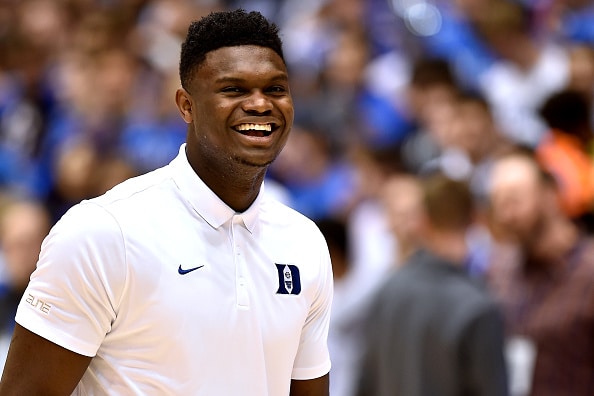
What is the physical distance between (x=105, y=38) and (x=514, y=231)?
17.5ft

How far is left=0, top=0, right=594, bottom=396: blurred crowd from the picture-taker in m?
5.69

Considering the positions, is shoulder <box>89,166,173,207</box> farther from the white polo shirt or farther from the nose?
the nose

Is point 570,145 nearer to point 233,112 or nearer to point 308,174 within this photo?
point 308,174

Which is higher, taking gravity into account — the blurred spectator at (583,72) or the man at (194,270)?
the blurred spectator at (583,72)

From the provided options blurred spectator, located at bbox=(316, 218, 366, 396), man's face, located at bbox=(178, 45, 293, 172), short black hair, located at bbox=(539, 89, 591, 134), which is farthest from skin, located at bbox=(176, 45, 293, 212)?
short black hair, located at bbox=(539, 89, 591, 134)

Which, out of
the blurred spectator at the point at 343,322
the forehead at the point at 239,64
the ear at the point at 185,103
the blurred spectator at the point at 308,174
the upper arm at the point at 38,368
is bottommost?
the blurred spectator at the point at 343,322

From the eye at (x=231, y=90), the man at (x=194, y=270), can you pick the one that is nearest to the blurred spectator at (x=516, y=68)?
the man at (x=194, y=270)

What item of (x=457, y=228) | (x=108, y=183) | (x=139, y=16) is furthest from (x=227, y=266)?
(x=139, y=16)

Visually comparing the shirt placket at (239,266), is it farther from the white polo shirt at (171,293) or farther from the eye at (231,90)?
the eye at (231,90)

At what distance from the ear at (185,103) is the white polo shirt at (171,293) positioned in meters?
0.13

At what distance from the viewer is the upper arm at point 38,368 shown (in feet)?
8.88

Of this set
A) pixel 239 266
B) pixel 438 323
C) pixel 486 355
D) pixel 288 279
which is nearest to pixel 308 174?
pixel 438 323

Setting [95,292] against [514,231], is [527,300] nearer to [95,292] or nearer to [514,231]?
[514,231]

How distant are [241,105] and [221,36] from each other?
19cm
